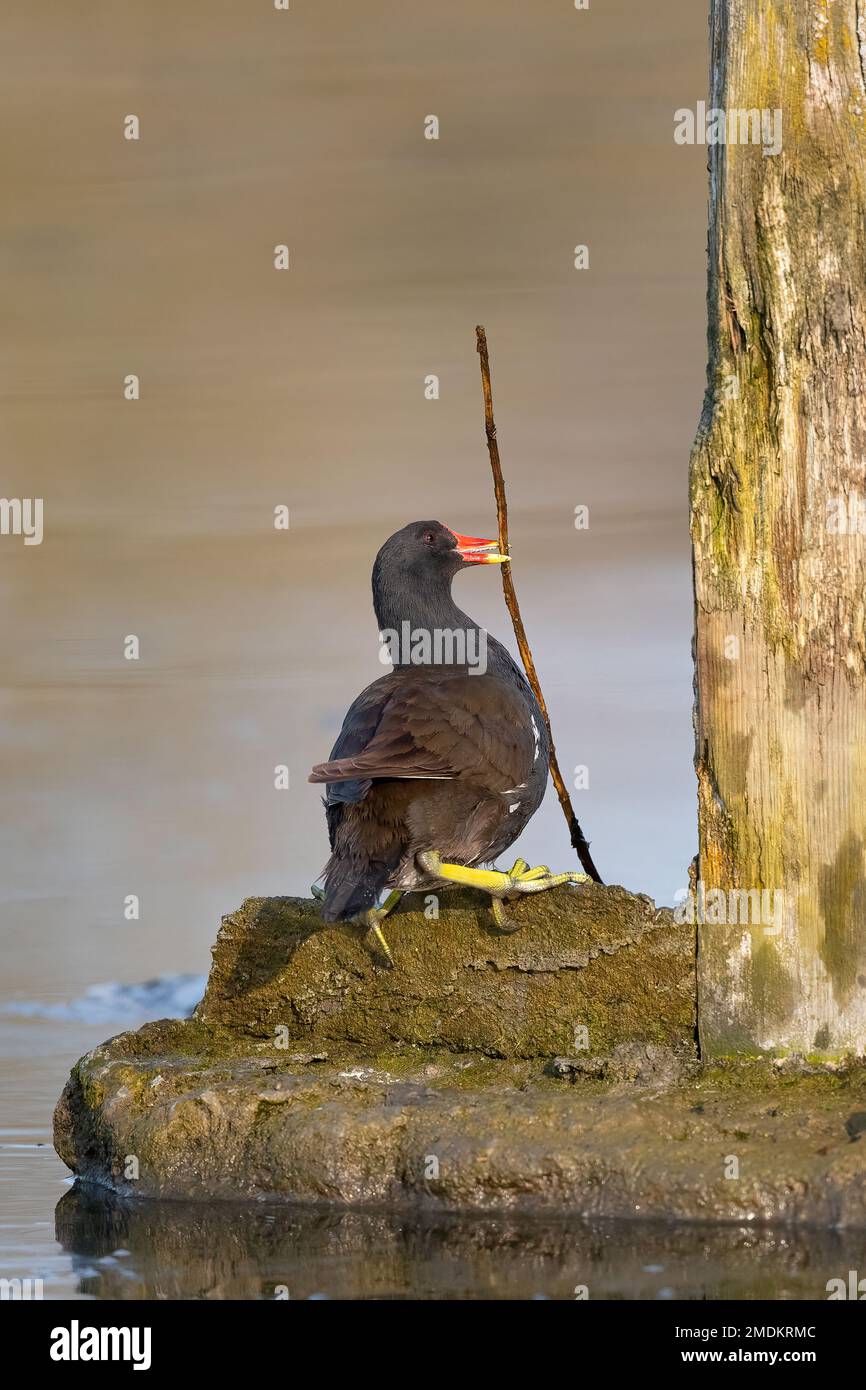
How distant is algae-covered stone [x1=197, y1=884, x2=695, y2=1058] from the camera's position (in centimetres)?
537

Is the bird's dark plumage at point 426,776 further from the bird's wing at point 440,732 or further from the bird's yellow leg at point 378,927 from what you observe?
the bird's yellow leg at point 378,927

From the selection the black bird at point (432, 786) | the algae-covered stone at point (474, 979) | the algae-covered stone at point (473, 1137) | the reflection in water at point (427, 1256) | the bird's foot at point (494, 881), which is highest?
the black bird at point (432, 786)

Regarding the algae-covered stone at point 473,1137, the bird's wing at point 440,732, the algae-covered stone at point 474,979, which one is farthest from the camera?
the bird's wing at point 440,732

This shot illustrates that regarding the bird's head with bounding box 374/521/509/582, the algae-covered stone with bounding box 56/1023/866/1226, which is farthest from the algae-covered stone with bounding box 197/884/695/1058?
the bird's head with bounding box 374/521/509/582

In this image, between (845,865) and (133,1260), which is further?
(845,865)

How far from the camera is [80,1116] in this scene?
5551 mm

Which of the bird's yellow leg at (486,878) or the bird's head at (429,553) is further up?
the bird's head at (429,553)

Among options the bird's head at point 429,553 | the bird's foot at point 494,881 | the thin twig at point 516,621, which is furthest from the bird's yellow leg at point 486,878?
the bird's head at point 429,553

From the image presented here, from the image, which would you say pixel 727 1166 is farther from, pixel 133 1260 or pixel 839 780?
pixel 133 1260

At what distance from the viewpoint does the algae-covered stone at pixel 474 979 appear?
17.6 ft

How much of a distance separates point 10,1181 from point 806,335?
3.20 m

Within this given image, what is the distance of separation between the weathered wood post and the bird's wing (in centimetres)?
70

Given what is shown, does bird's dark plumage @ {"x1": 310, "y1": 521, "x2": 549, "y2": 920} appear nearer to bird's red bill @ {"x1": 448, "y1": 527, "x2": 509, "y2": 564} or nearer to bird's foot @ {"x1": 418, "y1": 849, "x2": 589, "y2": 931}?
bird's foot @ {"x1": 418, "y1": 849, "x2": 589, "y2": 931}
